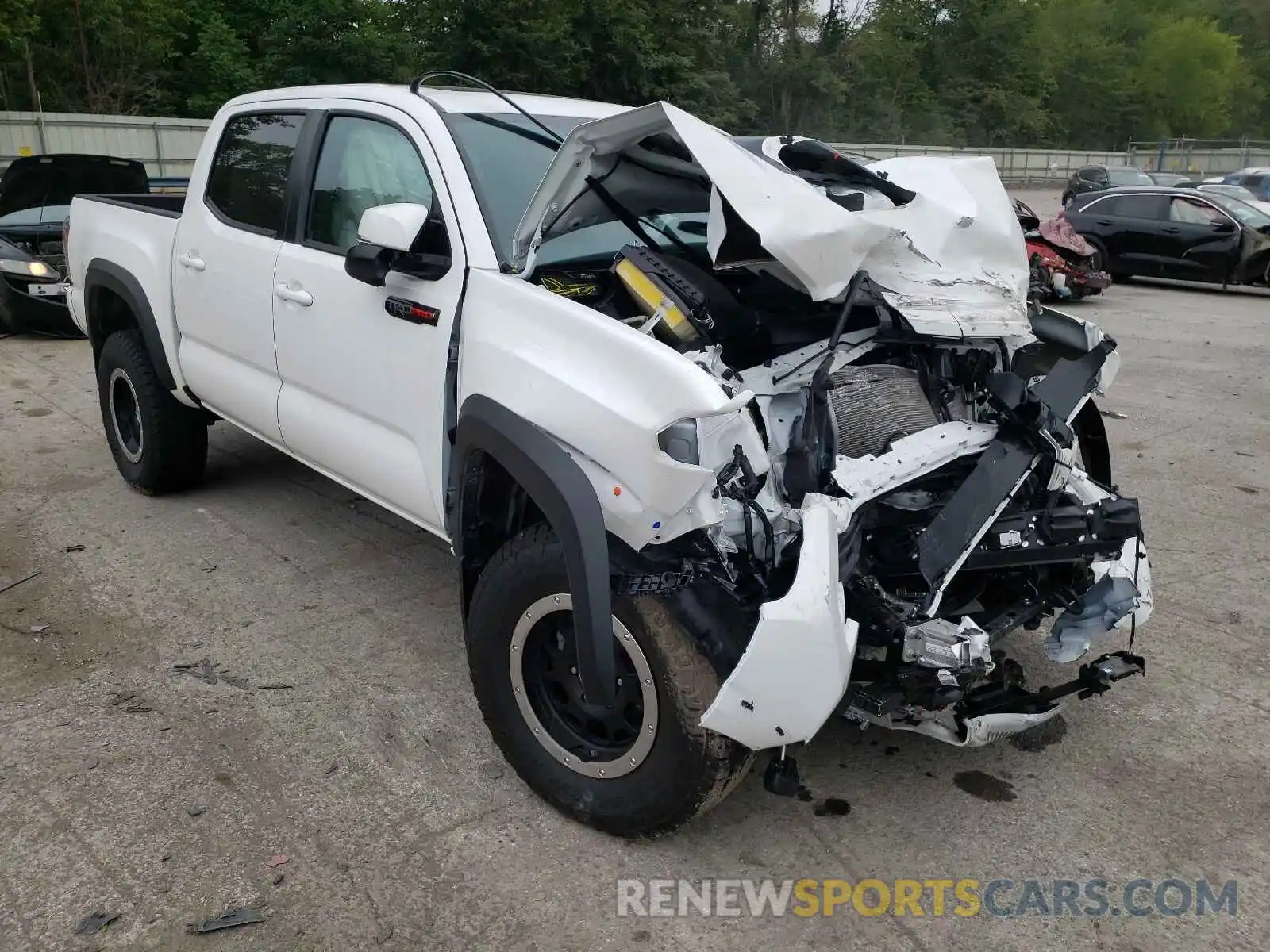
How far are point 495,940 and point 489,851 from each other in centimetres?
34

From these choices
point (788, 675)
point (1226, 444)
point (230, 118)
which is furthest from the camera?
point (1226, 444)

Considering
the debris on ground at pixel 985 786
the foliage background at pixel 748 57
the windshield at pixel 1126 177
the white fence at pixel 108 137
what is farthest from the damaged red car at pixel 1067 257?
the foliage background at pixel 748 57

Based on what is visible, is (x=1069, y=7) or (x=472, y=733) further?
(x=1069, y=7)

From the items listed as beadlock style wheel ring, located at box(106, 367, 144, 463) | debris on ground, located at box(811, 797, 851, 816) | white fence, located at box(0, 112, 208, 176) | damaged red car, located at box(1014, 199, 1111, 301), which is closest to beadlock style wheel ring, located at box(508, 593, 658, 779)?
debris on ground, located at box(811, 797, 851, 816)

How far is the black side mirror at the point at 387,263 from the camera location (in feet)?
10.9

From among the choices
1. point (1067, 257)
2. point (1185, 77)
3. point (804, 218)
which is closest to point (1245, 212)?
point (1067, 257)

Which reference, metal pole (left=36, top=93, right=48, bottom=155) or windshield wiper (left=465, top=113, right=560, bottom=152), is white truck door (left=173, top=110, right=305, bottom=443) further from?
metal pole (left=36, top=93, right=48, bottom=155)

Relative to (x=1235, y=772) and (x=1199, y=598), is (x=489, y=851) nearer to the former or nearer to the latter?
(x=1235, y=772)

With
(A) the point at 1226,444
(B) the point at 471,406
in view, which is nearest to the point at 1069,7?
(A) the point at 1226,444

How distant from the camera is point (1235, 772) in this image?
10.5ft

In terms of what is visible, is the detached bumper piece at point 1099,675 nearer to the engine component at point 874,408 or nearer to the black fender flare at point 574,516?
the engine component at point 874,408

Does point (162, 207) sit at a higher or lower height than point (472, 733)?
higher

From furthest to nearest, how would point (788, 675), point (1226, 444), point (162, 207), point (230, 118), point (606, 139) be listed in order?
point (1226, 444) → point (162, 207) → point (230, 118) → point (606, 139) → point (788, 675)

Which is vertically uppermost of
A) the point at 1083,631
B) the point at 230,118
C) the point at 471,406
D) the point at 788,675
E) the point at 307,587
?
the point at 230,118
